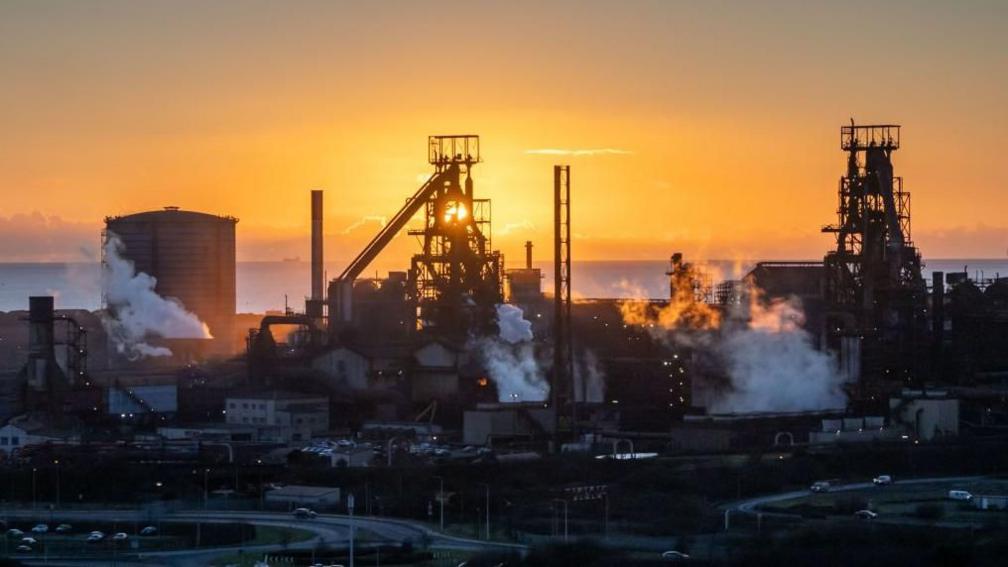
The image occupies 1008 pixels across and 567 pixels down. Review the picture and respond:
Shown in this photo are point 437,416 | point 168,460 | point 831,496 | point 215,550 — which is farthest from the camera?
point 437,416

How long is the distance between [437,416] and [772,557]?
27058mm

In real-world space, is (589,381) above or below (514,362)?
below

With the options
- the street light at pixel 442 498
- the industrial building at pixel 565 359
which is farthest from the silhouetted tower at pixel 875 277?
the street light at pixel 442 498

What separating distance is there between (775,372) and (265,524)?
21.1 m

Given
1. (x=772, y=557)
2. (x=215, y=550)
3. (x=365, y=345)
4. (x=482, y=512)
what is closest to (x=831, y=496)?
(x=482, y=512)

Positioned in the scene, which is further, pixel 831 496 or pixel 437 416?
pixel 437 416

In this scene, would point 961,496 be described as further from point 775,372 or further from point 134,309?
point 134,309

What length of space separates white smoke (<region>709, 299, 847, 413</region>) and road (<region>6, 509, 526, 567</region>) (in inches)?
701

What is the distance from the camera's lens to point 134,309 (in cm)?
8612

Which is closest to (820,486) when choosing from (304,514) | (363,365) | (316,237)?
(304,514)

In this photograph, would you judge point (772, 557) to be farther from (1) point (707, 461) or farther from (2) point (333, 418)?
(2) point (333, 418)

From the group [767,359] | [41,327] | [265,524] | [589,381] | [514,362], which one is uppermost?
[41,327]

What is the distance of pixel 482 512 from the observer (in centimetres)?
4841

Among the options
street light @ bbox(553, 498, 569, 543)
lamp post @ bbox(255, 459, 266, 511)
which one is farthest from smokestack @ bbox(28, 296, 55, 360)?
street light @ bbox(553, 498, 569, 543)
